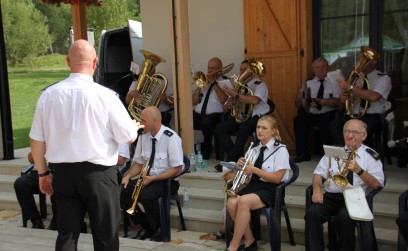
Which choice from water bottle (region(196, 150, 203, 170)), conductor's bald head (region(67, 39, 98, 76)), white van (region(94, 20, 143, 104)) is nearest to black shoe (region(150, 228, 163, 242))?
water bottle (region(196, 150, 203, 170))

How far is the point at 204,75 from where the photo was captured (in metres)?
6.48

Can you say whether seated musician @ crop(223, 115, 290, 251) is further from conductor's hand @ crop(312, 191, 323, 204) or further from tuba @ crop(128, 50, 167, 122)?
tuba @ crop(128, 50, 167, 122)

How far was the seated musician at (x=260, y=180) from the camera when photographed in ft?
13.8

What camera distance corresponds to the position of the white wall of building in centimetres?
694

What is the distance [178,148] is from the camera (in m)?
4.88

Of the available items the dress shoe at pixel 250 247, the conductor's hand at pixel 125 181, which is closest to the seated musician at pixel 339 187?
the dress shoe at pixel 250 247

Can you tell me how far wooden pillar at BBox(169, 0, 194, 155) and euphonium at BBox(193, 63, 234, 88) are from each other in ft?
1.67

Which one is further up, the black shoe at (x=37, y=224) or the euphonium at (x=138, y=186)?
the euphonium at (x=138, y=186)

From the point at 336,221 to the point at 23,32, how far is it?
972 inches

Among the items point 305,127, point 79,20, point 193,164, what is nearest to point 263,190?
point 193,164

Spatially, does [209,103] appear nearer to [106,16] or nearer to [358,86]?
[358,86]

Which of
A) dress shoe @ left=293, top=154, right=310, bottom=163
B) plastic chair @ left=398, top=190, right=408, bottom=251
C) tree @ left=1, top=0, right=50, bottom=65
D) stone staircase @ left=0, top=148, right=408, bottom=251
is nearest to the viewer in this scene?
plastic chair @ left=398, top=190, right=408, bottom=251

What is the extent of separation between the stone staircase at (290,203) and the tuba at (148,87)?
106cm

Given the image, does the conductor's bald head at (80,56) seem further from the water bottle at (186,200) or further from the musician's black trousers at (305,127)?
the musician's black trousers at (305,127)
